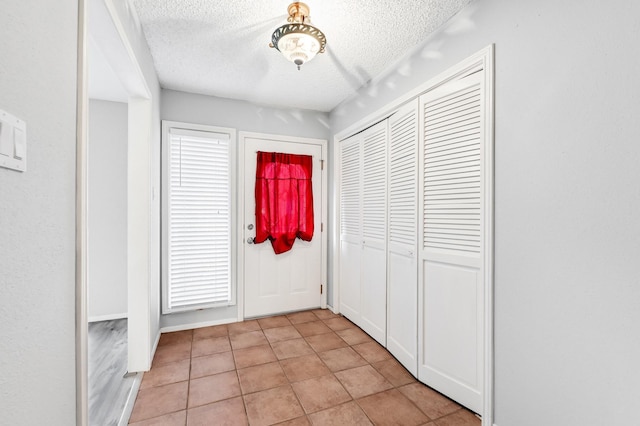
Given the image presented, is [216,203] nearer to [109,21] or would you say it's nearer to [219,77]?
[219,77]

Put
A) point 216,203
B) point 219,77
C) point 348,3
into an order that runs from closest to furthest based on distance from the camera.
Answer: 1. point 348,3
2. point 219,77
3. point 216,203

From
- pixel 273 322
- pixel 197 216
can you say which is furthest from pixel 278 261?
pixel 197 216

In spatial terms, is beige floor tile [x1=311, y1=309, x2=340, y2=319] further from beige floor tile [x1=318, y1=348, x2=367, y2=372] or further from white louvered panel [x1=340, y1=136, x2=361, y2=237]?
white louvered panel [x1=340, y1=136, x2=361, y2=237]

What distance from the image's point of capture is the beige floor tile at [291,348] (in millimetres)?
2555

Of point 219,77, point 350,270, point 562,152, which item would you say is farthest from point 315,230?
point 562,152

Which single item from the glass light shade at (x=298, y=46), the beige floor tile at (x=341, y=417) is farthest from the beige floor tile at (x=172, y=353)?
the glass light shade at (x=298, y=46)

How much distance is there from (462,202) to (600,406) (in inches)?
43.9

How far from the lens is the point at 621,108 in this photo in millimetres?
1143

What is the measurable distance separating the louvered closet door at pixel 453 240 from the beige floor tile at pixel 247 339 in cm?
151

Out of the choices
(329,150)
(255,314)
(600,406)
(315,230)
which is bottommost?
(255,314)

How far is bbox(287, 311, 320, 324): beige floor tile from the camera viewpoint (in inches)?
132

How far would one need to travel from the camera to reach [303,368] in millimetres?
2344

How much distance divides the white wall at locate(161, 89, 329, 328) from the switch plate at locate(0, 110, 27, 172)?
265cm

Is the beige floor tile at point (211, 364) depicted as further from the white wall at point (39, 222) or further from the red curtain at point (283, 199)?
the white wall at point (39, 222)
